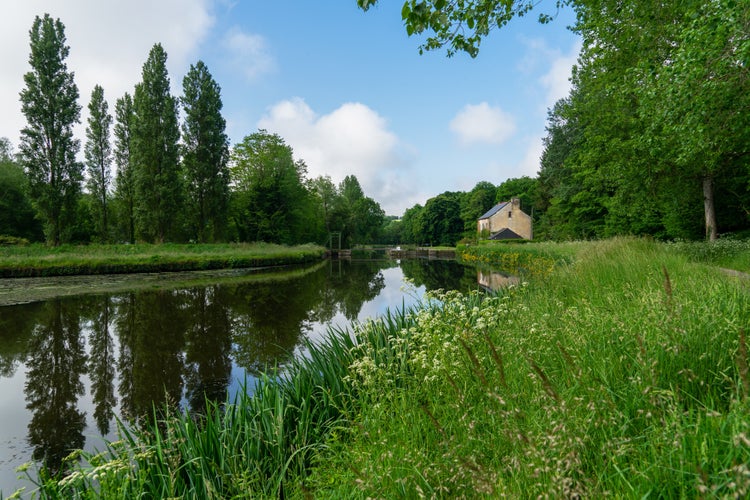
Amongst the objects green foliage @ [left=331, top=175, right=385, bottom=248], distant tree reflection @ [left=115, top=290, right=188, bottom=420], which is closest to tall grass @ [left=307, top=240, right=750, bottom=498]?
→ distant tree reflection @ [left=115, top=290, right=188, bottom=420]

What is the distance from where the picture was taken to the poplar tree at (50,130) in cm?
2550

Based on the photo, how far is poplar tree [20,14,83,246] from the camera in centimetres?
2550

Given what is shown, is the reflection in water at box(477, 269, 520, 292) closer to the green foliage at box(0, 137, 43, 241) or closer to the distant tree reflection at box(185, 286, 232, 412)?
the distant tree reflection at box(185, 286, 232, 412)

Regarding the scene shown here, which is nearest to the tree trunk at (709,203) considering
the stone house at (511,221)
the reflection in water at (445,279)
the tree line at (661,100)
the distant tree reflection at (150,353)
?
the tree line at (661,100)

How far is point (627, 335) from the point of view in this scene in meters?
3.00

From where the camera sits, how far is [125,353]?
7395mm

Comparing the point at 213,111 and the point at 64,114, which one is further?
the point at 213,111

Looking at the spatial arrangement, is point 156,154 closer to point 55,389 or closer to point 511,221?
point 55,389

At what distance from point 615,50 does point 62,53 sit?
36.6m

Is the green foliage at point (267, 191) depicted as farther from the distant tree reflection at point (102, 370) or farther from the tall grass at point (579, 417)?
the tall grass at point (579, 417)

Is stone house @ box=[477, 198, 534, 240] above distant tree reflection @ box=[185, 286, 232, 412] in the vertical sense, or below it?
above

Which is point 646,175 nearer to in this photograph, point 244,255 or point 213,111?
point 244,255

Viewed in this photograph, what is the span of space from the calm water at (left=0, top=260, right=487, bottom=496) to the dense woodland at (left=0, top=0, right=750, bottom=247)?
20.1 feet

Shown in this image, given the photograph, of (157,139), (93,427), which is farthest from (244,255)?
(93,427)
